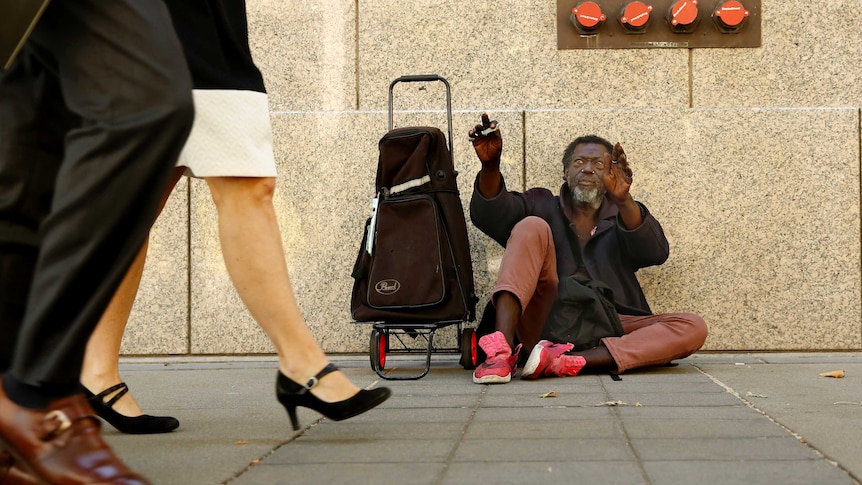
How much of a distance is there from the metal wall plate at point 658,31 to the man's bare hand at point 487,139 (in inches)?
45.9

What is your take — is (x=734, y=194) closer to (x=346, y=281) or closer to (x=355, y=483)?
(x=346, y=281)

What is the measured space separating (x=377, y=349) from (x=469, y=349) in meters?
0.44

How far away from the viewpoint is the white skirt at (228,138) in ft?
9.16

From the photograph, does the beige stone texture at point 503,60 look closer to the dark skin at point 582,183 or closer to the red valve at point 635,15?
the red valve at point 635,15

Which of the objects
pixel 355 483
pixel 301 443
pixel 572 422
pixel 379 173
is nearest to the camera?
pixel 355 483

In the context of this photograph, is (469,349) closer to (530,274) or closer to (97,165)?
(530,274)

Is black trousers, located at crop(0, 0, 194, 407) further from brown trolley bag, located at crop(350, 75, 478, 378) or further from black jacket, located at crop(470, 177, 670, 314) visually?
black jacket, located at crop(470, 177, 670, 314)

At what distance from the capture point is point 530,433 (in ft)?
9.30

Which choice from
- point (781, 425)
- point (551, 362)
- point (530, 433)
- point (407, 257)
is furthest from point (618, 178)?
point (530, 433)

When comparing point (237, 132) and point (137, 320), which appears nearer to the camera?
point (237, 132)

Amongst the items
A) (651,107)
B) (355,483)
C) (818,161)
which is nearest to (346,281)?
(651,107)

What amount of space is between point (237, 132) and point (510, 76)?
2.98m

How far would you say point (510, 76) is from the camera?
18.3 ft

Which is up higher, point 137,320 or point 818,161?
point 818,161
